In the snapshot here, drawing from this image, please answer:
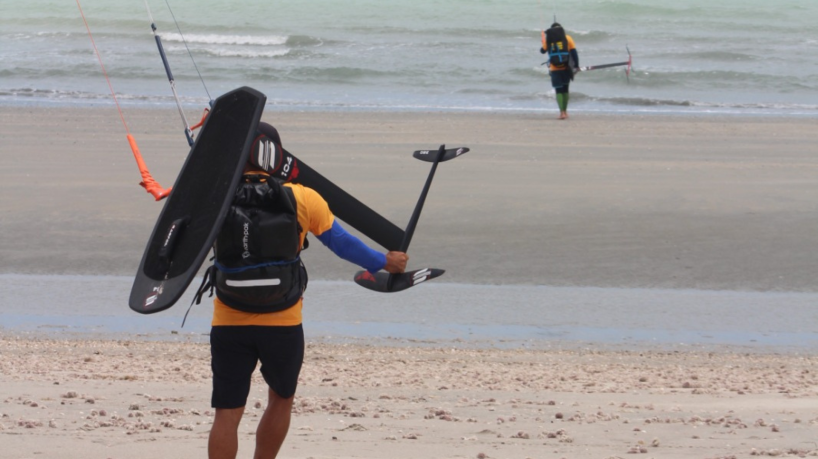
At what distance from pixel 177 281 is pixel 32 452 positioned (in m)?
1.11

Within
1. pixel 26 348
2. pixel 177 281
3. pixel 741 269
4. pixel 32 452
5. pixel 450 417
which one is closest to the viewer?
pixel 177 281

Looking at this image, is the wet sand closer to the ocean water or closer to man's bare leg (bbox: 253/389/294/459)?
the ocean water

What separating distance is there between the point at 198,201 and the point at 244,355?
609mm

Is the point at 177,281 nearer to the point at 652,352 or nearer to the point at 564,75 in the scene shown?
the point at 652,352

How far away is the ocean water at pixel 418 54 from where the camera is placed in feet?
71.8

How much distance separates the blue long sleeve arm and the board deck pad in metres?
0.42

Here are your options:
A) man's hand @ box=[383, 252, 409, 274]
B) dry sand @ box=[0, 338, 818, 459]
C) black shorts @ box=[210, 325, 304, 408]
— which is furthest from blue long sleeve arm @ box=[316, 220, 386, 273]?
dry sand @ box=[0, 338, 818, 459]

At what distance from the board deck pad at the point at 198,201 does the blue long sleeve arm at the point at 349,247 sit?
1.37 feet

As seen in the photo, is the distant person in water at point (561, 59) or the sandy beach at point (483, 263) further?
the distant person in water at point (561, 59)

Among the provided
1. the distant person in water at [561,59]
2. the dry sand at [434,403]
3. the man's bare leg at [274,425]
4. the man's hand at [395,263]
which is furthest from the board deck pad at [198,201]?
the distant person in water at [561,59]

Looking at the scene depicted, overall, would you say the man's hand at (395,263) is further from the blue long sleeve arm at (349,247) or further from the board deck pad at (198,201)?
the board deck pad at (198,201)

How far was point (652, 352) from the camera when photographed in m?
6.82

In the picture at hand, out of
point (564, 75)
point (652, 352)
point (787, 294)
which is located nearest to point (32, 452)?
point (652, 352)

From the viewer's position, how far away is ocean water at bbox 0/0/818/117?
862 inches
